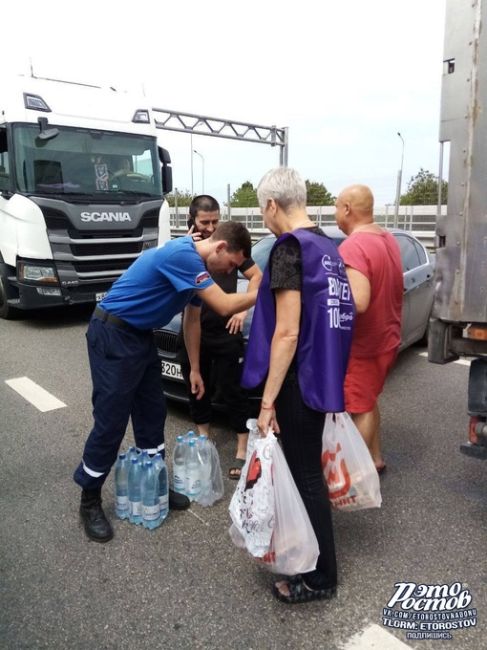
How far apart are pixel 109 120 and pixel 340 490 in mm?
7147

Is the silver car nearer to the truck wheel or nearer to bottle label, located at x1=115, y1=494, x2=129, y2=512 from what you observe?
bottle label, located at x1=115, y1=494, x2=129, y2=512

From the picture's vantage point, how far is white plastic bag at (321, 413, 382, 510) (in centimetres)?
246

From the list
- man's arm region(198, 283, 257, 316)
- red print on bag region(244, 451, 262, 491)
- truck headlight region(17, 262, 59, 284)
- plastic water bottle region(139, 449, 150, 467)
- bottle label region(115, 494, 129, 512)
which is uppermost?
man's arm region(198, 283, 257, 316)

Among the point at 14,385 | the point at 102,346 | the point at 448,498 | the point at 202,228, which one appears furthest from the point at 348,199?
the point at 14,385

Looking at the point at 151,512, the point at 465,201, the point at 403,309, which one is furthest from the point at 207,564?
the point at 403,309

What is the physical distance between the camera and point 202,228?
12.1 feet

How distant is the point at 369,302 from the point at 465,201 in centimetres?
90

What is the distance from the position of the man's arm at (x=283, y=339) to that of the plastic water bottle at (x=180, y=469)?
4.22 feet

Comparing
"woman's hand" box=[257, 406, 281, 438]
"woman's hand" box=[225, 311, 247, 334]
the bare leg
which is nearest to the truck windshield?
"woman's hand" box=[225, 311, 247, 334]

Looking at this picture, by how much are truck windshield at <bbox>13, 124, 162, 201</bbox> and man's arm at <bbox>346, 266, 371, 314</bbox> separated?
18.5 ft

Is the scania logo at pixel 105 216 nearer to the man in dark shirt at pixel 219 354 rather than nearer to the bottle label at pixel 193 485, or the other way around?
the man in dark shirt at pixel 219 354

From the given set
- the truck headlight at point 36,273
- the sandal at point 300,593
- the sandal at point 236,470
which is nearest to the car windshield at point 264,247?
the sandal at point 236,470

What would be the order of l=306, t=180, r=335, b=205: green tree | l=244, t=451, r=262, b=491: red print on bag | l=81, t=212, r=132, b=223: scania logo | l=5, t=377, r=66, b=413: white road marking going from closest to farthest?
1. l=244, t=451, r=262, b=491: red print on bag
2. l=5, t=377, r=66, b=413: white road marking
3. l=81, t=212, r=132, b=223: scania logo
4. l=306, t=180, r=335, b=205: green tree

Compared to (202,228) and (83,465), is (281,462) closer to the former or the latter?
(83,465)
